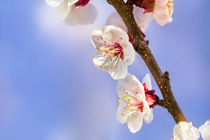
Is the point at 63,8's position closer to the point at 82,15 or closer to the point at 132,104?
the point at 82,15

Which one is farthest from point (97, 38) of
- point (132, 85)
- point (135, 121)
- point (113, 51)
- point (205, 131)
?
point (205, 131)

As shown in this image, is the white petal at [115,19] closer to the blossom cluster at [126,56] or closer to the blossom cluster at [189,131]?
the blossom cluster at [126,56]

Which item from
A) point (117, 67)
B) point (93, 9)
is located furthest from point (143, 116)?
point (93, 9)

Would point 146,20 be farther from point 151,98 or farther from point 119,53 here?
point 151,98

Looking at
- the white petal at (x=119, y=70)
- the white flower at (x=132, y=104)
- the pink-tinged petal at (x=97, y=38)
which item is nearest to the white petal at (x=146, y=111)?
the white flower at (x=132, y=104)

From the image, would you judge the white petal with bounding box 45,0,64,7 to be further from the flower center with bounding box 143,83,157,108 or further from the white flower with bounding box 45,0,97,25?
the flower center with bounding box 143,83,157,108
